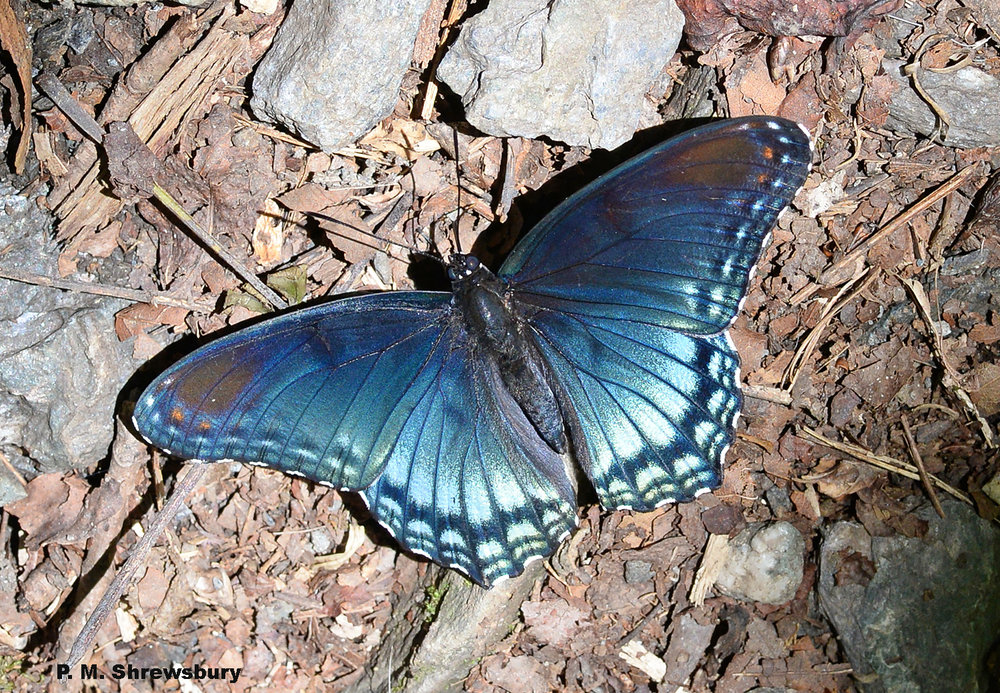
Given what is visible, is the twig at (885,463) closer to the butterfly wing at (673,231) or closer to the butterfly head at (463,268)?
the butterfly wing at (673,231)

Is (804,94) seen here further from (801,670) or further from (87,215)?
(87,215)

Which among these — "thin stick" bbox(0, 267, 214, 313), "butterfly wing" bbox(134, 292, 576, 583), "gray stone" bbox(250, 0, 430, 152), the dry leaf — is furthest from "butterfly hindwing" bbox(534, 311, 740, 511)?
the dry leaf

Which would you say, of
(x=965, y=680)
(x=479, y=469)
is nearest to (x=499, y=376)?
(x=479, y=469)

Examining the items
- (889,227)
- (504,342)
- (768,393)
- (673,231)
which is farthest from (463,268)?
(889,227)

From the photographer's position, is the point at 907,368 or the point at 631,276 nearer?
the point at 631,276

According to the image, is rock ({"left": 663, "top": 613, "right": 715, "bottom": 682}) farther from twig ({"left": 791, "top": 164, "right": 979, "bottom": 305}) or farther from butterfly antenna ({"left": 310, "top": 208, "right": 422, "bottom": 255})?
butterfly antenna ({"left": 310, "top": 208, "right": 422, "bottom": 255})

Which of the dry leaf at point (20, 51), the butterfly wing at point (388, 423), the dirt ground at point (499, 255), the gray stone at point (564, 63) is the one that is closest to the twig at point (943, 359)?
the dirt ground at point (499, 255)
